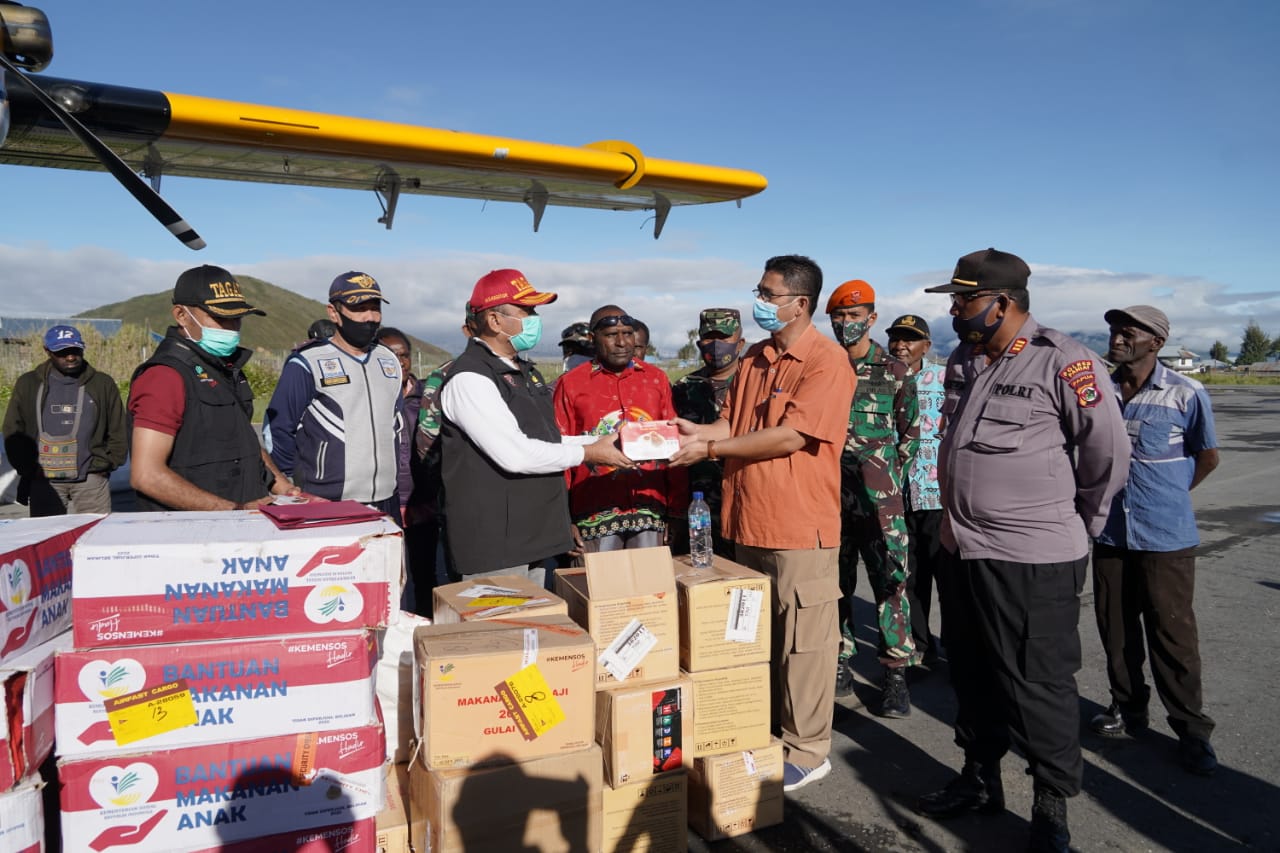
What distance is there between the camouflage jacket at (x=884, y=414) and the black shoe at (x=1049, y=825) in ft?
6.47

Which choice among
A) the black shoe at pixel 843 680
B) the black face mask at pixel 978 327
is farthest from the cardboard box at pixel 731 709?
the black face mask at pixel 978 327

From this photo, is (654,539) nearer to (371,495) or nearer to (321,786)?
(371,495)

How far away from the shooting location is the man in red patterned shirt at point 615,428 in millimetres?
4469

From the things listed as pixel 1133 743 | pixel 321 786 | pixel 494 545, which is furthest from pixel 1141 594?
pixel 321 786

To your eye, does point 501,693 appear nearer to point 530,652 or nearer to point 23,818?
point 530,652

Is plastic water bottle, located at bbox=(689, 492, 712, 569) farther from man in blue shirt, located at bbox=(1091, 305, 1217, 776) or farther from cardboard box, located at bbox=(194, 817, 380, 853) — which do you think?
cardboard box, located at bbox=(194, 817, 380, 853)

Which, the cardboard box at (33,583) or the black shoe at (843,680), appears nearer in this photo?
the cardboard box at (33,583)

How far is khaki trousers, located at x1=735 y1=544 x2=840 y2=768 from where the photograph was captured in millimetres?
3477

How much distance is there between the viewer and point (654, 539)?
4492 mm

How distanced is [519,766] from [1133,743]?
3.12 meters

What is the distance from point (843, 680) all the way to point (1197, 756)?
1644 mm

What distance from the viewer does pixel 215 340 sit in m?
3.53

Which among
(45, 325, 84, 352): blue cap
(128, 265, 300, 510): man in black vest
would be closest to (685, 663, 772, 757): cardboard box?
(128, 265, 300, 510): man in black vest

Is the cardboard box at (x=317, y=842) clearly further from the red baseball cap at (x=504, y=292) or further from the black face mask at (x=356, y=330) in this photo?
the black face mask at (x=356, y=330)
